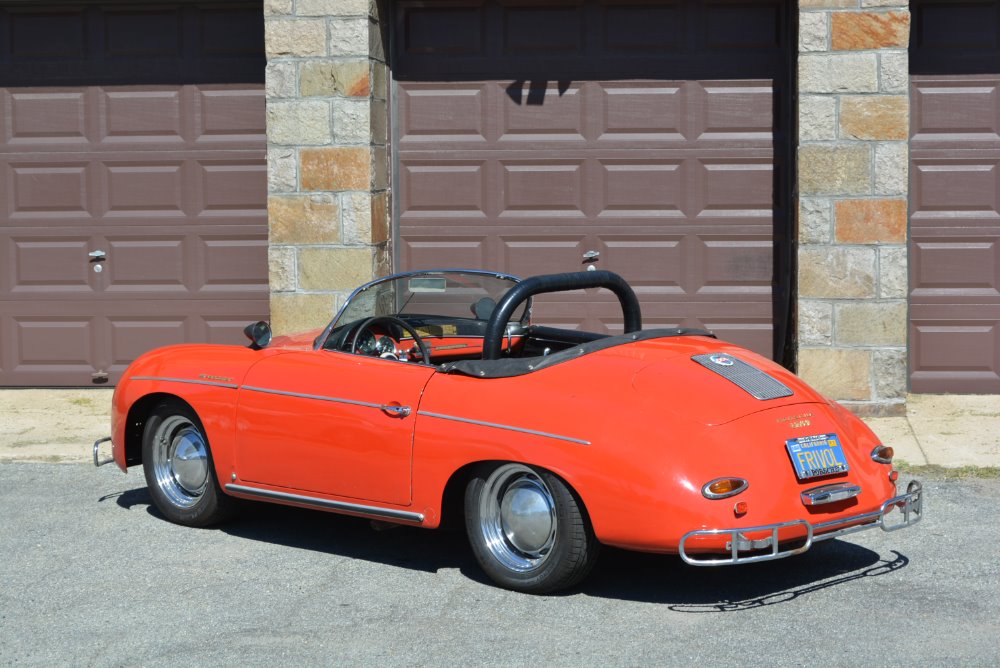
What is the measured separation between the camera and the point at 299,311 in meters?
11.2

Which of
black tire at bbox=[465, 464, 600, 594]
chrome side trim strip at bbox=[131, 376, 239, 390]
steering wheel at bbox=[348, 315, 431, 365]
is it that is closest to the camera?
black tire at bbox=[465, 464, 600, 594]

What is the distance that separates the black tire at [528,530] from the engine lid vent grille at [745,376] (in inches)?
34.8

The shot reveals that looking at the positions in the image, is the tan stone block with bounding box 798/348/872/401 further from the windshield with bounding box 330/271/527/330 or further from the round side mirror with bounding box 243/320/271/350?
the round side mirror with bounding box 243/320/271/350

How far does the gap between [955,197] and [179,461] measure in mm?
6485

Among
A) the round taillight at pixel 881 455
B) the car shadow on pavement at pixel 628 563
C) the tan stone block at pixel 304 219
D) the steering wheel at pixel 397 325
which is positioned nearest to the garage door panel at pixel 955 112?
the tan stone block at pixel 304 219

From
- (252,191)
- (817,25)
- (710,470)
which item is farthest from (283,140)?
(710,470)

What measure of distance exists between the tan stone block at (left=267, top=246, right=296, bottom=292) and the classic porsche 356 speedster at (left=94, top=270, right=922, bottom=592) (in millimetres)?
3677

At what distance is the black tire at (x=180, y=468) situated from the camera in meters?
7.30

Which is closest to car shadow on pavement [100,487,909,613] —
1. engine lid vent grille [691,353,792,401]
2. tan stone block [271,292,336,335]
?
engine lid vent grille [691,353,792,401]

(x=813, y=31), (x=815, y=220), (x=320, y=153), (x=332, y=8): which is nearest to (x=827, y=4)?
(x=813, y=31)

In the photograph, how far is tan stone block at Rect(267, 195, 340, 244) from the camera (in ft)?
36.5

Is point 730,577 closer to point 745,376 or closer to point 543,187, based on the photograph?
point 745,376

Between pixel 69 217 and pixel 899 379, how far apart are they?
6.57 metres

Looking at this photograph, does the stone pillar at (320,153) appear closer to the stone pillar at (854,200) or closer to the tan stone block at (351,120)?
the tan stone block at (351,120)
